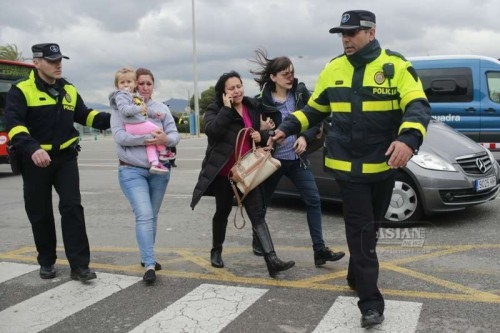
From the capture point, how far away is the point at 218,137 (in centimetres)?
455

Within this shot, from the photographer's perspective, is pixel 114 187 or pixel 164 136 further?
pixel 114 187

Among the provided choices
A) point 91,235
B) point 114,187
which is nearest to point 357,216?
point 91,235

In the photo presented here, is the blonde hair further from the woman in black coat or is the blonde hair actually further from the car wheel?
the car wheel

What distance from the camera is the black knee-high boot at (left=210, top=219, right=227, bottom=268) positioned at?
4945 mm

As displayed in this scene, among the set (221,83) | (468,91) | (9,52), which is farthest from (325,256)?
(9,52)

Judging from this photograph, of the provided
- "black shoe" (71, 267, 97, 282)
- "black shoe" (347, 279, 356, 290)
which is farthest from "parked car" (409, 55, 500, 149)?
"black shoe" (71, 267, 97, 282)

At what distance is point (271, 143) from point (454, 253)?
7.31 feet

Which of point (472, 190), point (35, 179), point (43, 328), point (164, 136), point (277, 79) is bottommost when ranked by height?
point (43, 328)

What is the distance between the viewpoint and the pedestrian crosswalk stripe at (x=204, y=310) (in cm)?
364

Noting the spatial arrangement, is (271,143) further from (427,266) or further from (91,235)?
(91,235)

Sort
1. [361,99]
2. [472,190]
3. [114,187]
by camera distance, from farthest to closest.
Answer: [114,187] → [472,190] → [361,99]

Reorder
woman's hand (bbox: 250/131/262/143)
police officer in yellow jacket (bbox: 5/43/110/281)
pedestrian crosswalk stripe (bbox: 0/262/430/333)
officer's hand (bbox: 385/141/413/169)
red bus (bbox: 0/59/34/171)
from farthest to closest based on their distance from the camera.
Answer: red bus (bbox: 0/59/34/171) → woman's hand (bbox: 250/131/262/143) → police officer in yellow jacket (bbox: 5/43/110/281) → pedestrian crosswalk stripe (bbox: 0/262/430/333) → officer's hand (bbox: 385/141/413/169)

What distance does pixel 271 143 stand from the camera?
4.29 meters

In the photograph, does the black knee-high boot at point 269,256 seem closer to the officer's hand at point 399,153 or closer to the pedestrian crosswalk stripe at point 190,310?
the pedestrian crosswalk stripe at point 190,310
